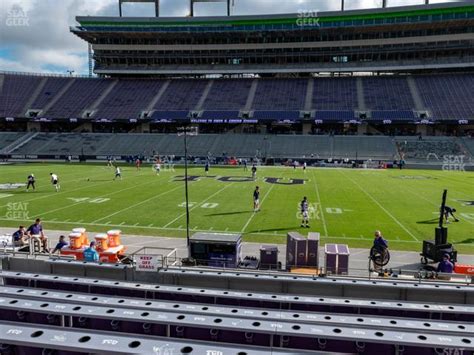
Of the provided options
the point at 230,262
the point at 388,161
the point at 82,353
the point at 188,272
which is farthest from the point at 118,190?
the point at 388,161

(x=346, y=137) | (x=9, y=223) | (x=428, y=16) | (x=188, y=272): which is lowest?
(x=9, y=223)

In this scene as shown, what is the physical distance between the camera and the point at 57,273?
816 centimetres

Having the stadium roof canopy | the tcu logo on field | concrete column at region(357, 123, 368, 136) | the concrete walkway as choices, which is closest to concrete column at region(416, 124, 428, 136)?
concrete column at region(357, 123, 368, 136)

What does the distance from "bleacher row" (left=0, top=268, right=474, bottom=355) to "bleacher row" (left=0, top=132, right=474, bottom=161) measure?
167 ft

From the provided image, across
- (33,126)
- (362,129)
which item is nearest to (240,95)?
(362,129)

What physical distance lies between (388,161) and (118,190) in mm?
40483

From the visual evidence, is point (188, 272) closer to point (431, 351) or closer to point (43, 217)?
point (431, 351)

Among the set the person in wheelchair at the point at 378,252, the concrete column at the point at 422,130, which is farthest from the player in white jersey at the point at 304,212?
the concrete column at the point at 422,130

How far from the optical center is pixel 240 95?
73.9 metres

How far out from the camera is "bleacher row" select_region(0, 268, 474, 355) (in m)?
3.81

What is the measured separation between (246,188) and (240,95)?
4725 cm

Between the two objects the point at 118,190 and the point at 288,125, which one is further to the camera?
the point at 288,125

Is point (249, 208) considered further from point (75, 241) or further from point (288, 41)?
point (288, 41)

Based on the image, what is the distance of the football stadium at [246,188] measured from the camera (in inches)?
192
